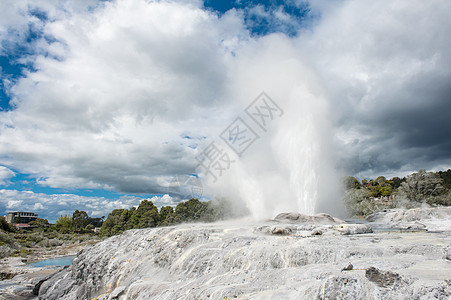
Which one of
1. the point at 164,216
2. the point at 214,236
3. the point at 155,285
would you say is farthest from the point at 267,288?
the point at 164,216

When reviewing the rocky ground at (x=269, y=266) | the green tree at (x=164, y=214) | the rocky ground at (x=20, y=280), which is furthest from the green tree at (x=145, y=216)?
Result: the rocky ground at (x=269, y=266)

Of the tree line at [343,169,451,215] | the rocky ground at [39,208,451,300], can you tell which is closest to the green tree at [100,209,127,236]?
the rocky ground at [39,208,451,300]

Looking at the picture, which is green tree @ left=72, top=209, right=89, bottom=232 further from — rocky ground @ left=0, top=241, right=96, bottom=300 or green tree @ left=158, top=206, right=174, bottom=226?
rocky ground @ left=0, top=241, right=96, bottom=300

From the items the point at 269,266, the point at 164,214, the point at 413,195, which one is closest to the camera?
the point at 269,266

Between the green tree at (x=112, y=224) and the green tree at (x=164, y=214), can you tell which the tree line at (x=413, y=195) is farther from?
the green tree at (x=112, y=224)

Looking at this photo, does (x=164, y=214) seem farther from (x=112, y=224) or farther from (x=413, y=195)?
(x=413, y=195)

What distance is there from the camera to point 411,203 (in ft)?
168

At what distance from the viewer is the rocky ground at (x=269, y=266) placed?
20.9ft

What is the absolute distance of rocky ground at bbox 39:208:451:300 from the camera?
6.37 meters

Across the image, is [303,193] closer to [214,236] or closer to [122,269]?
[214,236]

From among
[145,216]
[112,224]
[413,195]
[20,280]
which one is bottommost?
[20,280]

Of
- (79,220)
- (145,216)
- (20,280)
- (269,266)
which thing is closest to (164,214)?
(145,216)

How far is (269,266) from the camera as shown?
35.3 ft

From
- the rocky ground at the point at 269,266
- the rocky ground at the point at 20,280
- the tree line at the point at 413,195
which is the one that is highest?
the tree line at the point at 413,195
